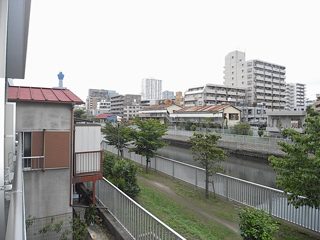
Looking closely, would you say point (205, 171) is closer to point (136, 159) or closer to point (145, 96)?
point (136, 159)

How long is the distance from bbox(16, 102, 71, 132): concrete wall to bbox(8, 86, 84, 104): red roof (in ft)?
0.57

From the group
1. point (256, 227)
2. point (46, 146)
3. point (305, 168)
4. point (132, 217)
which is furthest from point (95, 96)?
point (256, 227)

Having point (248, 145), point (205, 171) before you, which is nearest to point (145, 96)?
point (248, 145)

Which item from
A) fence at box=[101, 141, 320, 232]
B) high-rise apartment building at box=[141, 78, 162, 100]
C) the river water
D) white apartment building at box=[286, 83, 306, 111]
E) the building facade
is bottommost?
the river water

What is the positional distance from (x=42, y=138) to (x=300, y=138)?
6.44m

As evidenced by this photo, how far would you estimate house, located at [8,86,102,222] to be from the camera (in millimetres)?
5586

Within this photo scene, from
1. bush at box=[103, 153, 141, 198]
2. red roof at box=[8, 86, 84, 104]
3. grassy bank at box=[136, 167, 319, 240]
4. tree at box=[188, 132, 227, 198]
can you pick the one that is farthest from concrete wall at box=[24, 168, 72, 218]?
tree at box=[188, 132, 227, 198]

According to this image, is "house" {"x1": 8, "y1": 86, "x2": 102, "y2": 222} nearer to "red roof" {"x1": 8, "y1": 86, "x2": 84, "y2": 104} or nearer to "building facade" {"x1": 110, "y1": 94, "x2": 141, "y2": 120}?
"red roof" {"x1": 8, "y1": 86, "x2": 84, "y2": 104}

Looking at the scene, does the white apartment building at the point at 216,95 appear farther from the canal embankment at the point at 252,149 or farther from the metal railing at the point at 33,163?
the metal railing at the point at 33,163

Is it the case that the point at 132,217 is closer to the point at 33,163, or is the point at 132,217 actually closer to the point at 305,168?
the point at 33,163

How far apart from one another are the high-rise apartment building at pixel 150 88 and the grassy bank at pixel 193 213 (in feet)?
473

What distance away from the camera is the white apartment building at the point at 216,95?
5544 cm

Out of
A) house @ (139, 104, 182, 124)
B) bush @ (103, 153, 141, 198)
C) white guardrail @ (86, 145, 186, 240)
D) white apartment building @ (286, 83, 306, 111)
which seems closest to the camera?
white guardrail @ (86, 145, 186, 240)

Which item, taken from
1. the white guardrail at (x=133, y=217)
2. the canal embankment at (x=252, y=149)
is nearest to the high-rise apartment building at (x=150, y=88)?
the canal embankment at (x=252, y=149)
